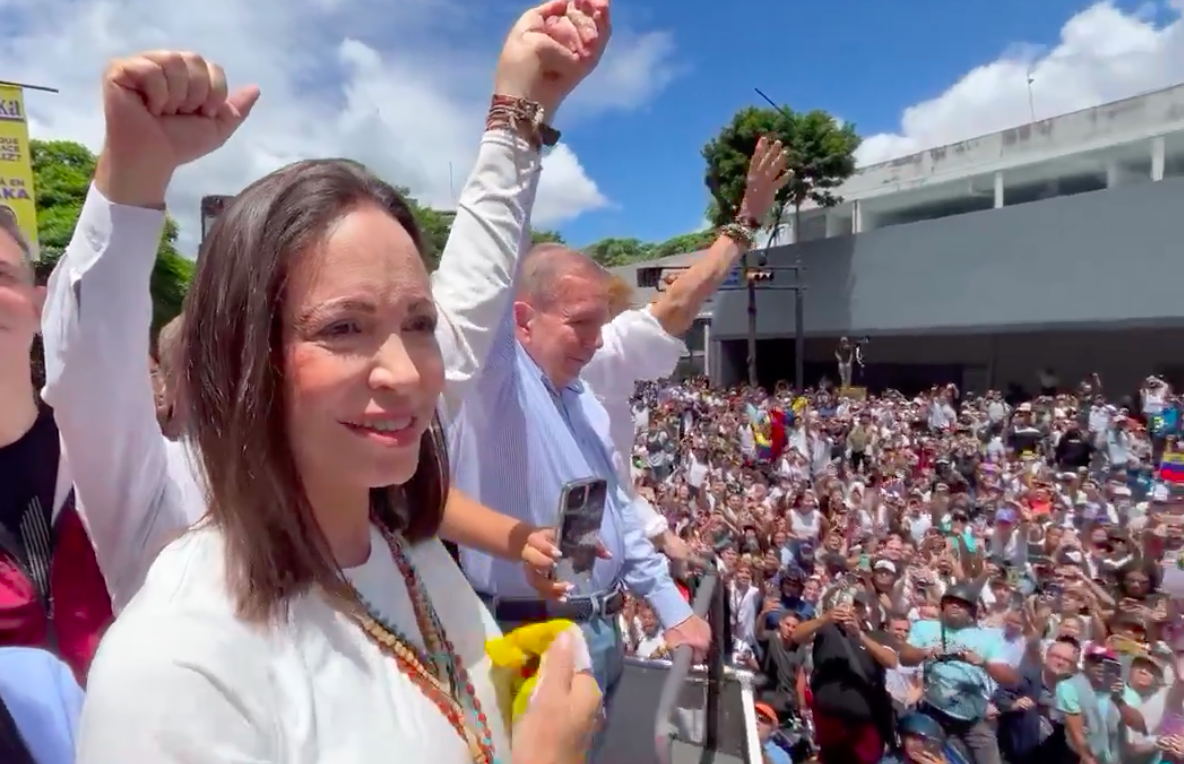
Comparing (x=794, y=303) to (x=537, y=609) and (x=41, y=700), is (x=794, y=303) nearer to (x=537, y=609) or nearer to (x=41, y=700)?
(x=537, y=609)

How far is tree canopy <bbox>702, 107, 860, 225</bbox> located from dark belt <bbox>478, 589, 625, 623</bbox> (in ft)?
86.3

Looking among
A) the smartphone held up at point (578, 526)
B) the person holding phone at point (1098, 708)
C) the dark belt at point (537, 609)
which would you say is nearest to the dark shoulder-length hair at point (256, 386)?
the smartphone held up at point (578, 526)

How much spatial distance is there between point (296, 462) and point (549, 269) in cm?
132

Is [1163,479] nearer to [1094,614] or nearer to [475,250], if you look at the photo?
[1094,614]

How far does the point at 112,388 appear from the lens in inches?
40.9

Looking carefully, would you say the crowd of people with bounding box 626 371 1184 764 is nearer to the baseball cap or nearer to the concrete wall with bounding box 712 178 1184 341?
the baseball cap

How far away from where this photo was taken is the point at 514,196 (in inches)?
62.1

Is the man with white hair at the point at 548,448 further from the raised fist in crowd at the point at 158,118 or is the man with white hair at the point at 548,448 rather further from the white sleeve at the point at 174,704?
the white sleeve at the point at 174,704

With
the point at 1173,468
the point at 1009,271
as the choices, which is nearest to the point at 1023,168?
the point at 1009,271

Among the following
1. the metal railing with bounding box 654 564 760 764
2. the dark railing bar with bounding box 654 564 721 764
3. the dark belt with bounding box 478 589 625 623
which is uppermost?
the dark belt with bounding box 478 589 625 623

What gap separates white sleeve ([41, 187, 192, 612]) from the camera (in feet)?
3.24

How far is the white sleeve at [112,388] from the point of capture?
0.99m

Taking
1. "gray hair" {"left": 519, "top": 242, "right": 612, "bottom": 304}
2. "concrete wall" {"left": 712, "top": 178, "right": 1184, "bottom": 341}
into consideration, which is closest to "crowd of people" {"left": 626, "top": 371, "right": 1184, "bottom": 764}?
"gray hair" {"left": 519, "top": 242, "right": 612, "bottom": 304}

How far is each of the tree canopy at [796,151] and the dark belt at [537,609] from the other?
86.3 feet
